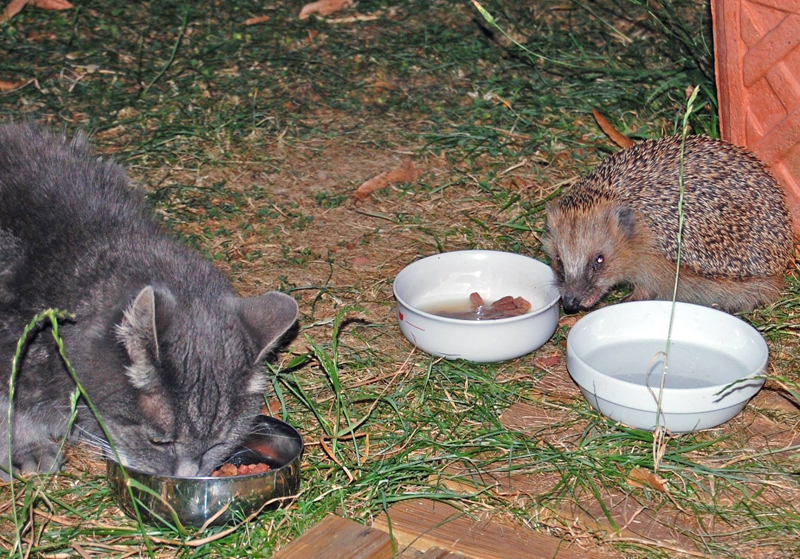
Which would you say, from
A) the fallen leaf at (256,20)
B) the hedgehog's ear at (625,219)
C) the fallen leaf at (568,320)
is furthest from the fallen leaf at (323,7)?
the fallen leaf at (568,320)

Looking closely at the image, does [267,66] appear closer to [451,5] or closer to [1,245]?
[451,5]

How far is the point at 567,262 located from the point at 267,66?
4161mm

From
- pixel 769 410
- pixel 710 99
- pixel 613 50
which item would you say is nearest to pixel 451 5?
pixel 613 50

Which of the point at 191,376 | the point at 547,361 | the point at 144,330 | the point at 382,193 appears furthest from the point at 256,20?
the point at 144,330

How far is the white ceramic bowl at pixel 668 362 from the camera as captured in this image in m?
4.60

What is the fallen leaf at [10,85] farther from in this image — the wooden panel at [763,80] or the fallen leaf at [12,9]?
the wooden panel at [763,80]

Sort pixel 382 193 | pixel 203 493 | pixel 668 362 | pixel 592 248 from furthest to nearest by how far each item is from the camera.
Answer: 1. pixel 382 193
2. pixel 592 248
3. pixel 668 362
4. pixel 203 493

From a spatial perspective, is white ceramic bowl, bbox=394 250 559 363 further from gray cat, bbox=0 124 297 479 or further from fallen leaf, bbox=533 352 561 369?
gray cat, bbox=0 124 297 479

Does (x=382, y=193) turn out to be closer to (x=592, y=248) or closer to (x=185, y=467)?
(x=592, y=248)

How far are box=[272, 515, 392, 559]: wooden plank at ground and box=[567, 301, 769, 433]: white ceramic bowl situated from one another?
147 cm

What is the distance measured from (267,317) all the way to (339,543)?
3.52ft

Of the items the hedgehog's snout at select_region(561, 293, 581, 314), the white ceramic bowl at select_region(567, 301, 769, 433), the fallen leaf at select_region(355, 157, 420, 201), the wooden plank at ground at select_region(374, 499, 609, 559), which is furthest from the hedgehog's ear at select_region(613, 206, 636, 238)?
the wooden plank at ground at select_region(374, 499, 609, 559)

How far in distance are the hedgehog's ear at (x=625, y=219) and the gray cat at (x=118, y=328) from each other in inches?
115

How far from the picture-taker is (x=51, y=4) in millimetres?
9945
